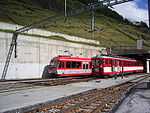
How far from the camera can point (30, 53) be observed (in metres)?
25.4

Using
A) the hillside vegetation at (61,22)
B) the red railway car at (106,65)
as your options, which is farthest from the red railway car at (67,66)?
the hillside vegetation at (61,22)

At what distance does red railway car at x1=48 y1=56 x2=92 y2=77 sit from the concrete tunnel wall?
2419mm

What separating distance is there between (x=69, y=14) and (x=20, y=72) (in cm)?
977

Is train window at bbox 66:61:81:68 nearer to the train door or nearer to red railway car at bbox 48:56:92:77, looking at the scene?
red railway car at bbox 48:56:92:77

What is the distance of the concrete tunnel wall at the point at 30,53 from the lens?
2306cm

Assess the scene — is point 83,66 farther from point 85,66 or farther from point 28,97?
point 28,97

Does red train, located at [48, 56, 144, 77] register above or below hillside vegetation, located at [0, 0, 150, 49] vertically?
below

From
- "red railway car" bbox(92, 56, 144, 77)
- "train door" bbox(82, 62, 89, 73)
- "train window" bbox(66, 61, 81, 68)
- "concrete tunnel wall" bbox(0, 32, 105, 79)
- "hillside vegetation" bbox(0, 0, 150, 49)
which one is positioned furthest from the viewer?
"hillside vegetation" bbox(0, 0, 150, 49)

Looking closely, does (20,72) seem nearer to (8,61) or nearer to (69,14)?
(8,61)

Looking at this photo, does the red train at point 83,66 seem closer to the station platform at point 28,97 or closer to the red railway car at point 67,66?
the red railway car at point 67,66

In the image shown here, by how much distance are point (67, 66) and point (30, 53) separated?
5222 millimetres

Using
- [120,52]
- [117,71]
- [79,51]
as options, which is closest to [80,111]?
[117,71]

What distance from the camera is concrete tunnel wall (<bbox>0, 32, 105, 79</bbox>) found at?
23.1m

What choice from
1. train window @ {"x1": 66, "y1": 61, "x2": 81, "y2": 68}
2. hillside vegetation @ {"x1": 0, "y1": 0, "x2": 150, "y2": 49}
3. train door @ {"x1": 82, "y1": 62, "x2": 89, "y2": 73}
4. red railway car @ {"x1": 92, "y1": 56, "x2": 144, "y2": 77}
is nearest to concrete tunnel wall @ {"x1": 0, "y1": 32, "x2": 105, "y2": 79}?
hillside vegetation @ {"x1": 0, "y1": 0, "x2": 150, "y2": 49}
